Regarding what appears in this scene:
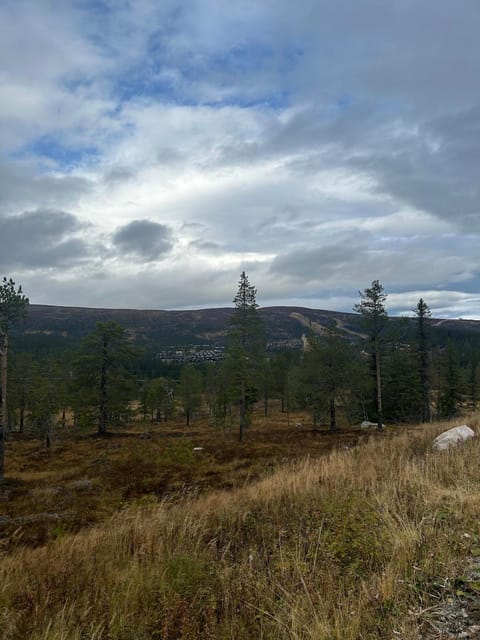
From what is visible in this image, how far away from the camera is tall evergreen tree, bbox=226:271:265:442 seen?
90.0ft

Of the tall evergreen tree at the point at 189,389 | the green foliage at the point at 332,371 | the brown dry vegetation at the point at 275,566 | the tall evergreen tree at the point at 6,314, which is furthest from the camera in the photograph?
the tall evergreen tree at the point at 189,389

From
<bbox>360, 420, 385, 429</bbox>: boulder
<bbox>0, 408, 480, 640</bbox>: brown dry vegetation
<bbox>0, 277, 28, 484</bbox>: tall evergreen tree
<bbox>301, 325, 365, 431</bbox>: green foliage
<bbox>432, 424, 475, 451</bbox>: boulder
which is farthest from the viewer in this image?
<bbox>360, 420, 385, 429</bbox>: boulder

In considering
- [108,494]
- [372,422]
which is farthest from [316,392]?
[108,494]

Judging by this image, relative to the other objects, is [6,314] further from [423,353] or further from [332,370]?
[423,353]

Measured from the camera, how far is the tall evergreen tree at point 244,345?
90.0 ft

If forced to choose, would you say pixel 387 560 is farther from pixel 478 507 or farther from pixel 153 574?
pixel 153 574

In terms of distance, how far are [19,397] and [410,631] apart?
168 ft

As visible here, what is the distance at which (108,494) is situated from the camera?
46.6ft

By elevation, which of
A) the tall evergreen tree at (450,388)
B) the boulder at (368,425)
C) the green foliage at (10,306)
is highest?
the green foliage at (10,306)

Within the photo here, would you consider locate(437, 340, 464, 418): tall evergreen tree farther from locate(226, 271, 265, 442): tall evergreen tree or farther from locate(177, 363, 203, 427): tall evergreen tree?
locate(177, 363, 203, 427): tall evergreen tree

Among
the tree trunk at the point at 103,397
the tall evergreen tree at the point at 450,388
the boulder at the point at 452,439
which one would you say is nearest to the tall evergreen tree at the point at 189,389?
the tree trunk at the point at 103,397

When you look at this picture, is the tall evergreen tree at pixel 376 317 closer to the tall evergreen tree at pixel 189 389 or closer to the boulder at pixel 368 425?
the boulder at pixel 368 425

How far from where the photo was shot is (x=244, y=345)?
28.0 metres

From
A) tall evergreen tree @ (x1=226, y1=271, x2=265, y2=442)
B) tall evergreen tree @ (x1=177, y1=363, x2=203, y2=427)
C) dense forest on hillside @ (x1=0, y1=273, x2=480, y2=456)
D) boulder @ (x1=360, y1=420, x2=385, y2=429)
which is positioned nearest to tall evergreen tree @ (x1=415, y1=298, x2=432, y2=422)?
dense forest on hillside @ (x1=0, y1=273, x2=480, y2=456)
